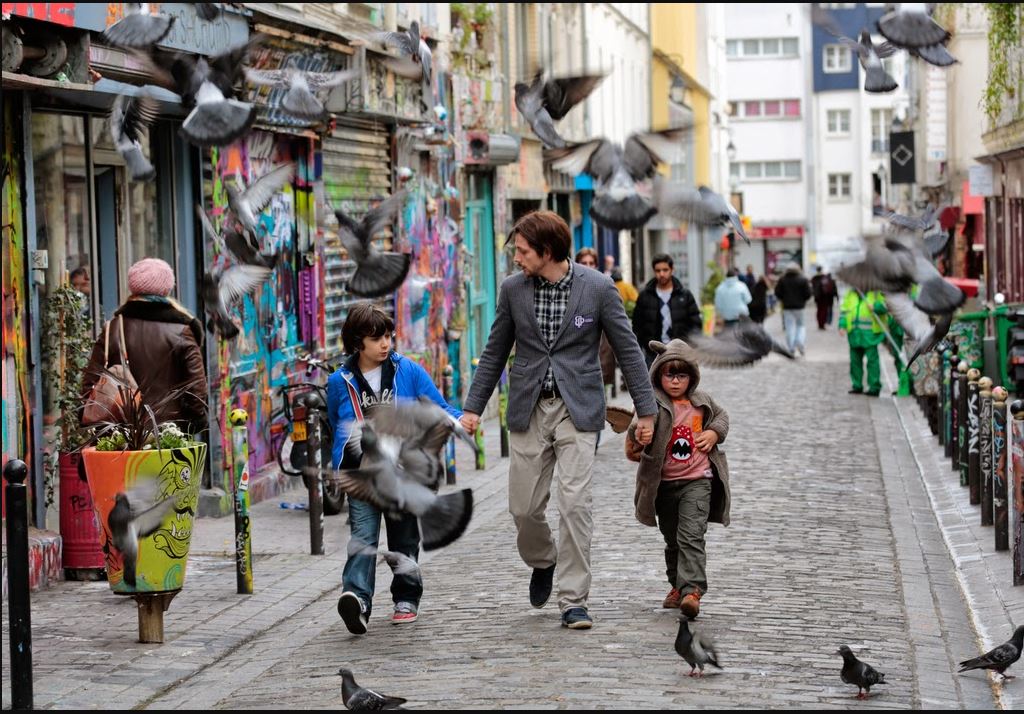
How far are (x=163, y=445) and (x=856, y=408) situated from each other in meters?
14.1

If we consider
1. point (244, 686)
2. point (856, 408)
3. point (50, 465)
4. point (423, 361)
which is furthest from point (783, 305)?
point (244, 686)

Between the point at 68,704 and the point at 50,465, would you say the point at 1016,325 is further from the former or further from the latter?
the point at 68,704

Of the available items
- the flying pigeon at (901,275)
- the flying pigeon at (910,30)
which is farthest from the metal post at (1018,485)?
the flying pigeon at (910,30)

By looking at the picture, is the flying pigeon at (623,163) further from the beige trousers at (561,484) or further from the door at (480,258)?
the door at (480,258)

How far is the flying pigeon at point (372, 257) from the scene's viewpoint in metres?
10.1

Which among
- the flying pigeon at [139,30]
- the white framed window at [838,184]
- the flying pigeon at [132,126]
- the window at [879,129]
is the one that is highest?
the window at [879,129]

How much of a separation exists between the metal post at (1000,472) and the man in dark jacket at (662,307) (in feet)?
12.5

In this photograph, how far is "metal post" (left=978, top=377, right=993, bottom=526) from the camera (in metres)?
11.4

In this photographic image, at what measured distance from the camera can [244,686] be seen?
7516 mm

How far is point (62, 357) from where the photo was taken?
1095 centimetres

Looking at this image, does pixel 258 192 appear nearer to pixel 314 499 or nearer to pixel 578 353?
pixel 314 499

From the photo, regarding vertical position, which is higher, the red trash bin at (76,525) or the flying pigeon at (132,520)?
the flying pigeon at (132,520)

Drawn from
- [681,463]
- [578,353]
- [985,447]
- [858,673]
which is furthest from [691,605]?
[985,447]

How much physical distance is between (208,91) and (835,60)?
74284 mm
